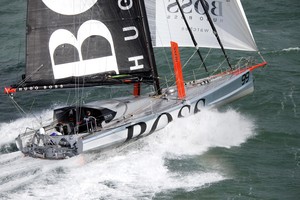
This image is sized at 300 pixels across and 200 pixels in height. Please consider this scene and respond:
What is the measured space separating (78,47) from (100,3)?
70.2 inches

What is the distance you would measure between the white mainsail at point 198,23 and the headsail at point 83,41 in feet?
7.78

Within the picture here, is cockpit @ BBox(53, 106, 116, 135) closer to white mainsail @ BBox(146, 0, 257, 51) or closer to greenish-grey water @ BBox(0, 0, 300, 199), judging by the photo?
greenish-grey water @ BBox(0, 0, 300, 199)

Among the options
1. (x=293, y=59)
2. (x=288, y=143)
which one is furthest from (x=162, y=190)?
(x=293, y=59)

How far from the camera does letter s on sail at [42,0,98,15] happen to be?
2431 cm

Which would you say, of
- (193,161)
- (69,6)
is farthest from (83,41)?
(193,161)

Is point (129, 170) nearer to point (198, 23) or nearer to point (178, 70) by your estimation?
point (178, 70)

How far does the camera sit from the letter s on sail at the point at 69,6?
957 inches

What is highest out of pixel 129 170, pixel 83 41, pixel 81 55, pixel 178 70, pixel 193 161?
pixel 83 41

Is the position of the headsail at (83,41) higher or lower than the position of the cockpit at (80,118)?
higher

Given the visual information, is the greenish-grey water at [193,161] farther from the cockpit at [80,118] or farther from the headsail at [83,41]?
the headsail at [83,41]

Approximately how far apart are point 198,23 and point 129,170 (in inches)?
284

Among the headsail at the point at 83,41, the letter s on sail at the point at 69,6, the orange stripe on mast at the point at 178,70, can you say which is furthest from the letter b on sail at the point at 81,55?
the orange stripe on mast at the point at 178,70

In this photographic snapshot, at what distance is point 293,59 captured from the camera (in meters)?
35.3

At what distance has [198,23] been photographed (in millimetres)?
27672
